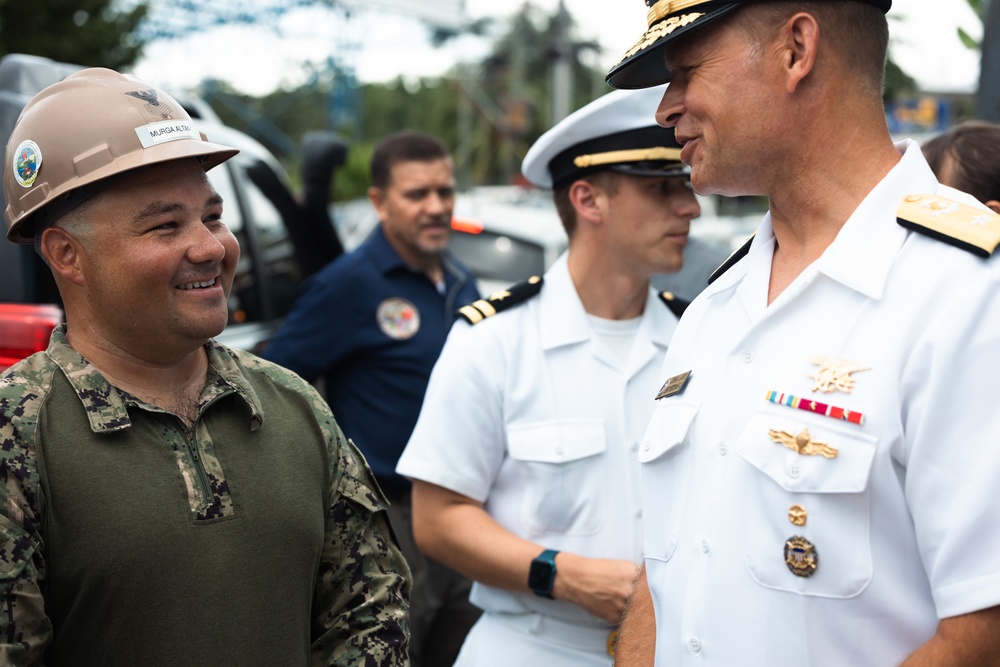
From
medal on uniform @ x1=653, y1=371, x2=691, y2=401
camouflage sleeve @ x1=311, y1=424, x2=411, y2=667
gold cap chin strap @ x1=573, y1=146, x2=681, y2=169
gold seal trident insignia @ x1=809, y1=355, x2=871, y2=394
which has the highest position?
gold cap chin strap @ x1=573, y1=146, x2=681, y2=169

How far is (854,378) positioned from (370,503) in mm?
976

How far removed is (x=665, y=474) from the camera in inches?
76.2

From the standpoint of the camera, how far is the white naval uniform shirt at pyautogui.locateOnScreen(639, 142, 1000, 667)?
4.90ft

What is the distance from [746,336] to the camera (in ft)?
5.94

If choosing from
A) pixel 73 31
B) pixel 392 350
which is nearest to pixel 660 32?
pixel 392 350

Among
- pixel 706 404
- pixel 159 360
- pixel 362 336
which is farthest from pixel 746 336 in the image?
pixel 362 336

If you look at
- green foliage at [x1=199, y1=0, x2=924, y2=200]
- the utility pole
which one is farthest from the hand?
green foliage at [x1=199, y1=0, x2=924, y2=200]

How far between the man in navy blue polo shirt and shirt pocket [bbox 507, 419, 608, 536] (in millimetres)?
1391

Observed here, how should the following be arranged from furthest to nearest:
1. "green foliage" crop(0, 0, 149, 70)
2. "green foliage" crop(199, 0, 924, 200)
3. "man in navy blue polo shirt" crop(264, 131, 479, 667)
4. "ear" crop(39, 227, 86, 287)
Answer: "green foliage" crop(199, 0, 924, 200), "green foliage" crop(0, 0, 149, 70), "man in navy blue polo shirt" crop(264, 131, 479, 667), "ear" crop(39, 227, 86, 287)

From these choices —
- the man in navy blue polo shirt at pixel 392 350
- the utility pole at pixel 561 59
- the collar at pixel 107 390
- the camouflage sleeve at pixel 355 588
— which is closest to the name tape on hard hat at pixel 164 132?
the collar at pixel 107 390

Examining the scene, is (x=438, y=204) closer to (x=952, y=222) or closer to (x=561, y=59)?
(x=952, y=222)

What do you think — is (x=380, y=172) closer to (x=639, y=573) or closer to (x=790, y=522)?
(x=639, y=573)

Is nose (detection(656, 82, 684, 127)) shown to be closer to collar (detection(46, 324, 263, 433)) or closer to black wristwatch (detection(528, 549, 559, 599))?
collar (detection(46, 324, 263, 433))

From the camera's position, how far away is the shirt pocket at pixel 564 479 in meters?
2.67
